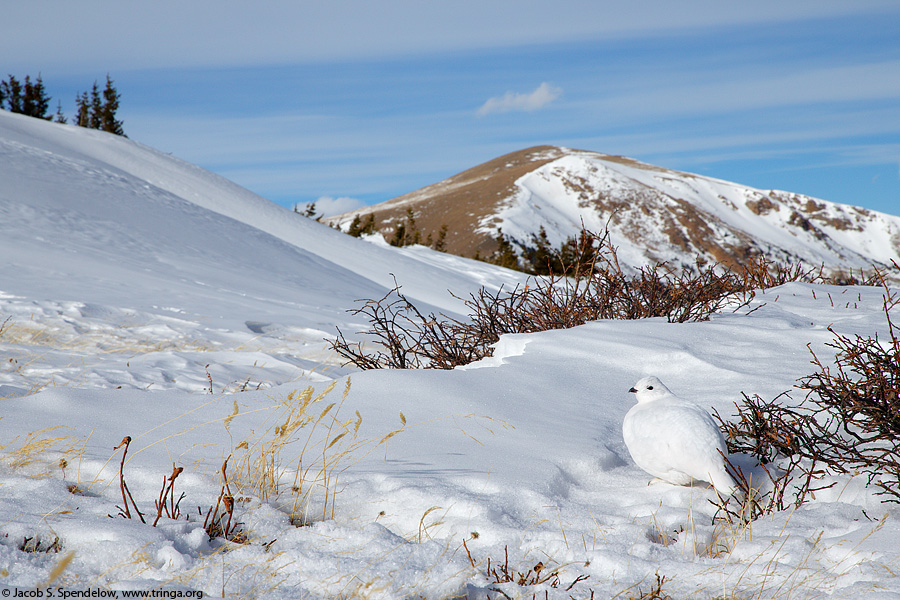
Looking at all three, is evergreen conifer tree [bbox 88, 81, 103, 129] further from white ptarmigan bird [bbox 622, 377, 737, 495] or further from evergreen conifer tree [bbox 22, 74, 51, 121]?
white ptarmigan bird [bbox 622, 377, 737, 495]

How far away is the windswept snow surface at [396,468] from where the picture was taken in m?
1.81

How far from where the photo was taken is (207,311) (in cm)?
658

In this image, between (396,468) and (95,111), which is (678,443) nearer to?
(396,468)

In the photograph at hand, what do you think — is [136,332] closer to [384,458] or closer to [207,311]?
[207,311]

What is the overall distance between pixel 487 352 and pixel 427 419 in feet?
5.65

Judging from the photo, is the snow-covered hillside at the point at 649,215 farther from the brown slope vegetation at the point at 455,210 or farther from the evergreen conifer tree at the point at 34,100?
the evergreen conifer tree at the point at 34,100

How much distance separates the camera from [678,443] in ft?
7.61

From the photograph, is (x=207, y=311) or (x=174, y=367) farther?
(x=207, y=311)

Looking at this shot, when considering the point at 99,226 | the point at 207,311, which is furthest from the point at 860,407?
the point at 99,226

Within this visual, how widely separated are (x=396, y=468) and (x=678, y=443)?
1.09 m

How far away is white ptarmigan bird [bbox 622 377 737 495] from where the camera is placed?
2291 millimetres

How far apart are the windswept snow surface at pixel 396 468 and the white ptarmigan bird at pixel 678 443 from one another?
13cm

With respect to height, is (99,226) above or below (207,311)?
above

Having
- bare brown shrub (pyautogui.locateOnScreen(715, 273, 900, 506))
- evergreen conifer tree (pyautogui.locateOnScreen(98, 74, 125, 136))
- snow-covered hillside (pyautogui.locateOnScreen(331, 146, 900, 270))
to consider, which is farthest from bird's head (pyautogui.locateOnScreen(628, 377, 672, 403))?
snow-covered hillside (pyautogui.locateOnScreen(331, 146, 900, 270))
